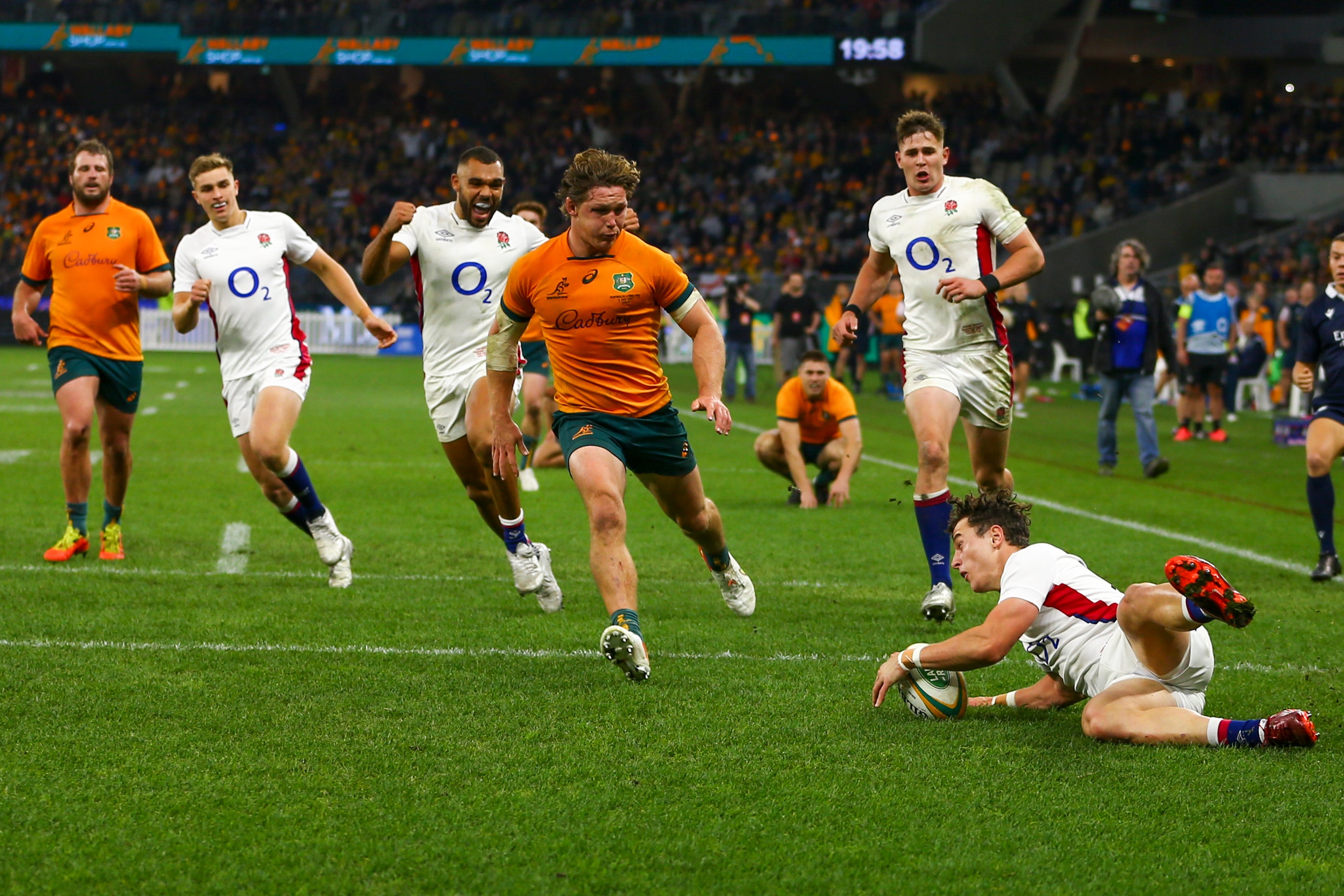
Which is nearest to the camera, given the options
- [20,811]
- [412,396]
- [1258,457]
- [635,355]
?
[20,811]

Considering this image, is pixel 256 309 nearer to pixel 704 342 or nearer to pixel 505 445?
pixel 505 445

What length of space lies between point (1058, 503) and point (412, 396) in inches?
577

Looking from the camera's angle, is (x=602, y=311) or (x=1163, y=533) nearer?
(x=602, y=311)

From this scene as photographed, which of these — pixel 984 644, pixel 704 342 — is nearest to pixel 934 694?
pixel 984 644

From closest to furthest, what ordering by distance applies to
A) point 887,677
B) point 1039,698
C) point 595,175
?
point 887,677 → point 1039,698 → point 595,175

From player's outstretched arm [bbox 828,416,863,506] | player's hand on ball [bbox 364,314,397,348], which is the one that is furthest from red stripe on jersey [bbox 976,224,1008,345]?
player's outstretched arm [bbox 828,416,863,506]

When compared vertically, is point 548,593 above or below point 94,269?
below

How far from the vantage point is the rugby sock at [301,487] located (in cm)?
794

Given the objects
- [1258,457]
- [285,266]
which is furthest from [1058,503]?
[285,266]

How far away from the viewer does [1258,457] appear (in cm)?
1664

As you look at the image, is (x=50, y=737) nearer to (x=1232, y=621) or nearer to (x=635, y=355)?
Result: (x=635, y=355)

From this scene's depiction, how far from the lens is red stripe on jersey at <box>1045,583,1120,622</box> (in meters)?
4.95

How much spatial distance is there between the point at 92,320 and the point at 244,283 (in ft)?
3.68

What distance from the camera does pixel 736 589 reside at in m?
7.05
